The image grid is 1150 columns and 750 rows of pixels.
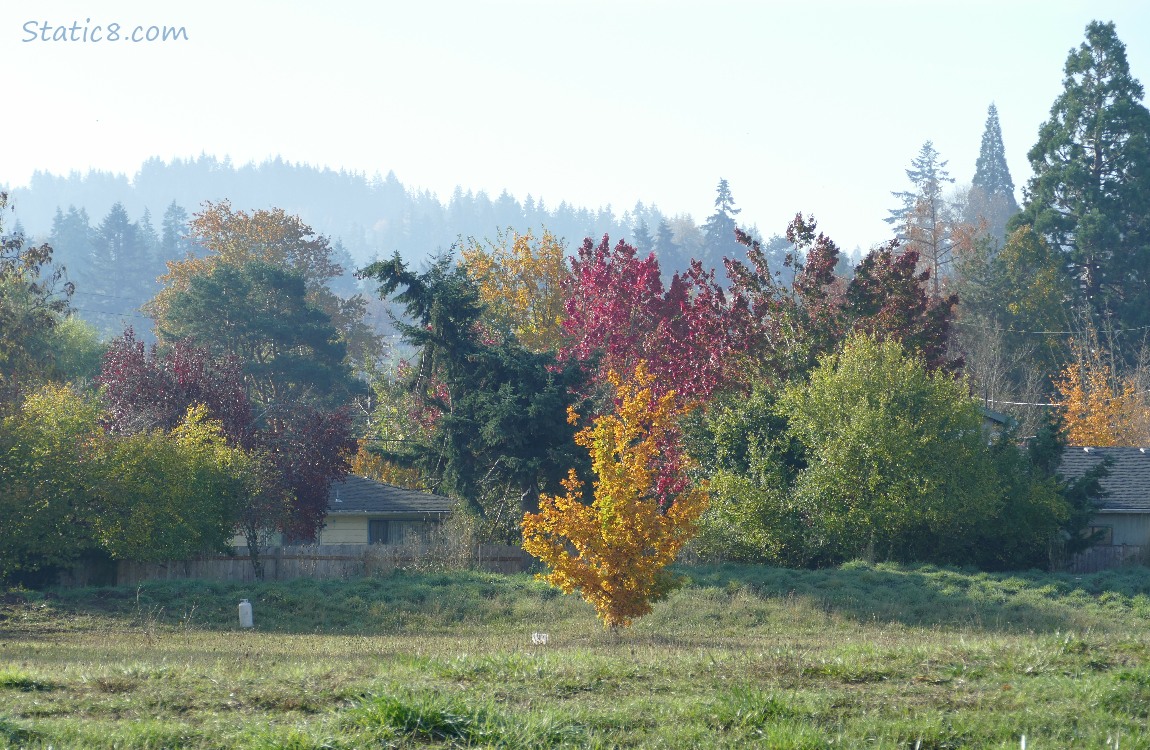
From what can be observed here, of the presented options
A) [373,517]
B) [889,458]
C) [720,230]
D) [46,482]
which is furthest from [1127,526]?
[720,230]

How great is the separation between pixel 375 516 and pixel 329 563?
9.91m

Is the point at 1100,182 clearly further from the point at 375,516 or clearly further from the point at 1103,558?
the point at 375,516

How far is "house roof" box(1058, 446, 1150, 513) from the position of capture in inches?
1617

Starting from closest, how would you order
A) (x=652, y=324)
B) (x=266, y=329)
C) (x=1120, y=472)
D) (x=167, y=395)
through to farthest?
(x=167, y=395)
(x=1120, y=472)
(x=652, y=324)
(x=266, y=329)

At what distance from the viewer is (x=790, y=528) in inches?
1399

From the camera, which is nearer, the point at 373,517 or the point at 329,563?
the point at 329,563

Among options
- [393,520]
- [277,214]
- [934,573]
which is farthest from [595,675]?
[277,214]

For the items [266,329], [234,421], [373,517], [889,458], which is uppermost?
[266,329]

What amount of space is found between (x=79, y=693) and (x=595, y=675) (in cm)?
484

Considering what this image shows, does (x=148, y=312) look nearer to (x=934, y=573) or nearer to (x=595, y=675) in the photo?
(x=934, y=573)

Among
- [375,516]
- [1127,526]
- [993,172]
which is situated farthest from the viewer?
[993,172]

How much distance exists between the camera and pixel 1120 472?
1688 inches

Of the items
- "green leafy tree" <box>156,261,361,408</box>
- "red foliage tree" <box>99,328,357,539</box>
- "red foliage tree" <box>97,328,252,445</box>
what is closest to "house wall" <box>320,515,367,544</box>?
"red foliage tree" <box>99,328,357,539</box>

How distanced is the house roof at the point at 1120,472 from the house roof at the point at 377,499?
22.5m
